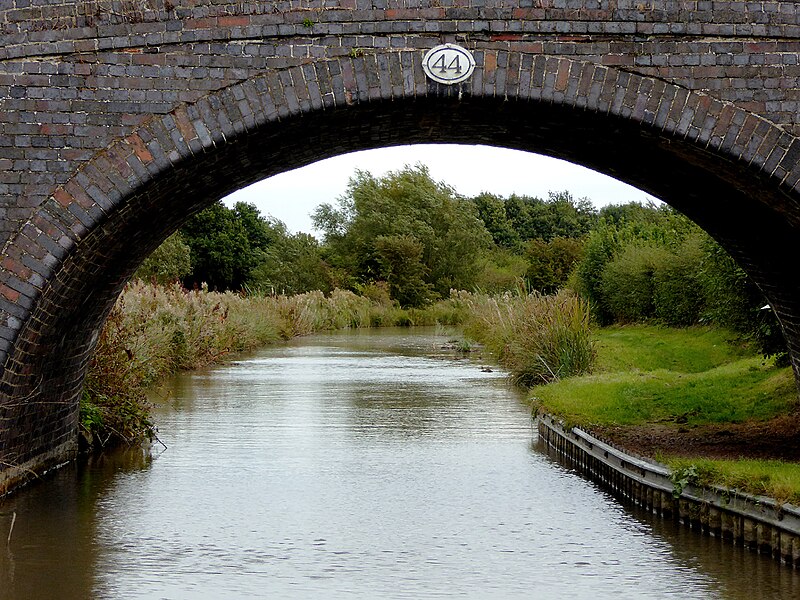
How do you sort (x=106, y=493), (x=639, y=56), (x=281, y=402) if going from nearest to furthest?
(x=639, y=56), (x=106, y=493), (x=281, y=402)

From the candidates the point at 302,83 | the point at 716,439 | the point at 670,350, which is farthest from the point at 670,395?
the point at 670,350

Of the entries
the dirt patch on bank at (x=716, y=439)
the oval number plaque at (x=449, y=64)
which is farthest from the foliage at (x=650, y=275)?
the oval number plaque at (x=449, y=64)

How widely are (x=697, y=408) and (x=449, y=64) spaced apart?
281 inches

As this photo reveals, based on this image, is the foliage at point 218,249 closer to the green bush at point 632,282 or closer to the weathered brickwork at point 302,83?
the green bush at point 632,282

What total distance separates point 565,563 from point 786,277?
3.55 metres

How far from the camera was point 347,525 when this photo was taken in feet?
29.9

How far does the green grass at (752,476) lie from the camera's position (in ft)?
25.6

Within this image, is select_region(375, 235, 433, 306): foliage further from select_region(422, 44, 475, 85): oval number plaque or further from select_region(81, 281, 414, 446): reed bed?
select_region(422, 44, 475, 85): oval number plaque

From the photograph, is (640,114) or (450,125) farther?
(450,125)

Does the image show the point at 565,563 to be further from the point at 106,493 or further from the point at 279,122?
the point at 106,493

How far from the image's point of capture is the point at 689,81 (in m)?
8.18

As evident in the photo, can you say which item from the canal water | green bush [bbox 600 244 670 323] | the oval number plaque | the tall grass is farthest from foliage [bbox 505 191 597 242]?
the oval number plaque

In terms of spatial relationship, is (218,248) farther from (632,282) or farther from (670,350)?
(670,350)

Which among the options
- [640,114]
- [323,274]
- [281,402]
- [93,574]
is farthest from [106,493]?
[323,274]
